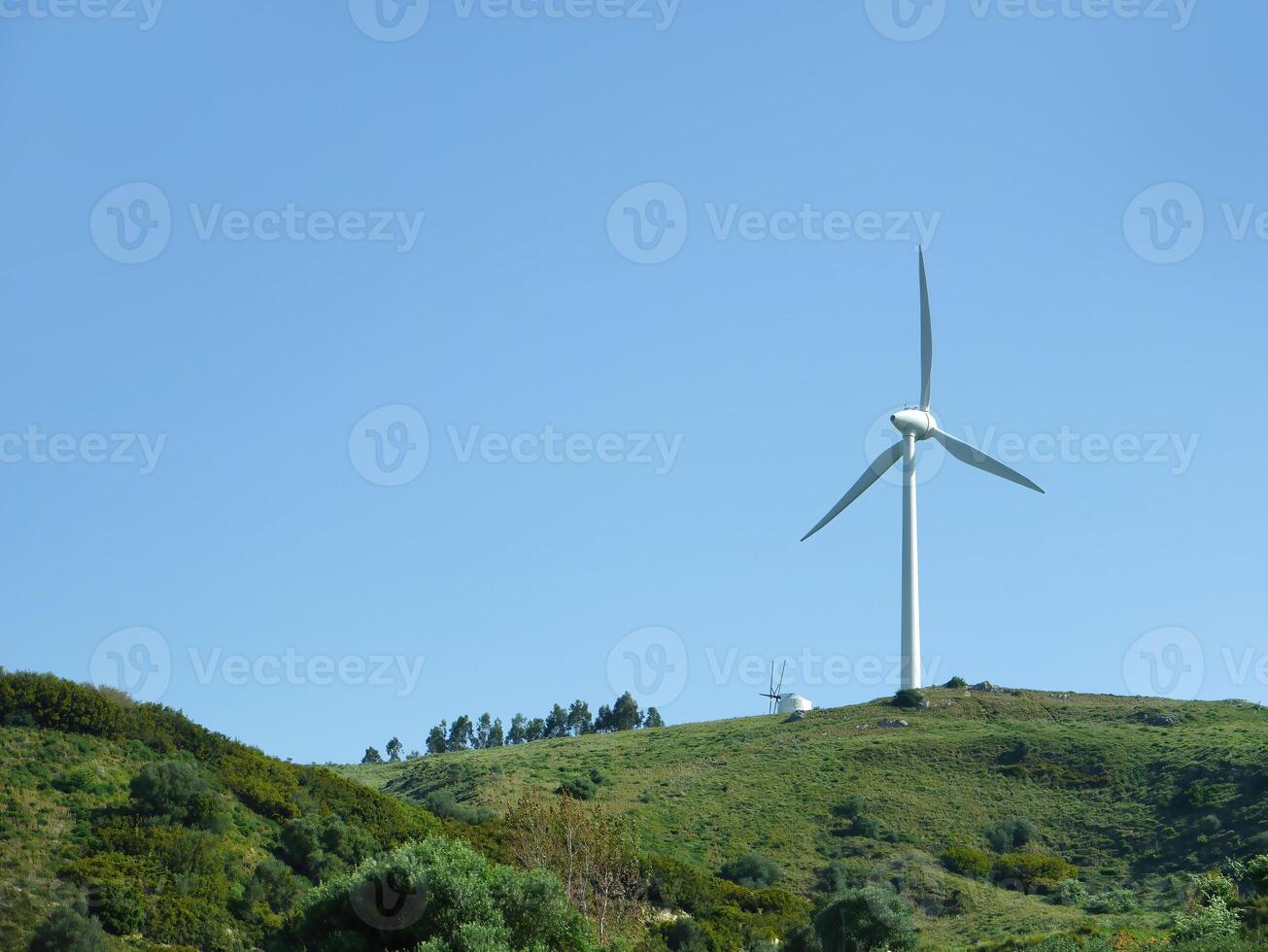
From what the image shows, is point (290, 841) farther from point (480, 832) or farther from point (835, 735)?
point (835, 735)

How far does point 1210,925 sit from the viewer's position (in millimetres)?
46500

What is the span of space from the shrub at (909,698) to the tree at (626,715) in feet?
119

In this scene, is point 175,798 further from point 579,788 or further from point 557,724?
point 557,724

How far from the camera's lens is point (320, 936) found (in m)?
46.3

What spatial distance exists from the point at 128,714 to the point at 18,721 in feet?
16.0

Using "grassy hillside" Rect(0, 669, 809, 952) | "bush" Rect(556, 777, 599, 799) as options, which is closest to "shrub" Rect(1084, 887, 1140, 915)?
"grassy hillside" Rect(0, 669, 809, 952)

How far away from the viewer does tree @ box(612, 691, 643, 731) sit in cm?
14812

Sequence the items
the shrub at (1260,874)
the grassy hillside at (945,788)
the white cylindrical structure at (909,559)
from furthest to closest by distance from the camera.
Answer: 1. the white cylindrical structure at (909,559)
2. the grassy hillside at (945,788)
3. the shrub at (1260,874)

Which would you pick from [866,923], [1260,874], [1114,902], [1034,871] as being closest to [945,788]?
[1034,871]

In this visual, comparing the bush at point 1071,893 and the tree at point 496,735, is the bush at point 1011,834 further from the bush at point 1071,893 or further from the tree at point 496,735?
the tree at point 496,735

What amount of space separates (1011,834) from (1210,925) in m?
40.4

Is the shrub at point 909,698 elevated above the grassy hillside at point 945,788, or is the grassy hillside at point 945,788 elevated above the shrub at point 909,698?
the shrub at point 909,698

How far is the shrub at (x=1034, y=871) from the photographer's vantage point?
77.7 meters

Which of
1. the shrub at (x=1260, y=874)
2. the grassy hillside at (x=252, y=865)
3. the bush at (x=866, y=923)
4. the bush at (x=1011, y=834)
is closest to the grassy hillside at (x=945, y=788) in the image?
the bush at (x=1011, y=834)
